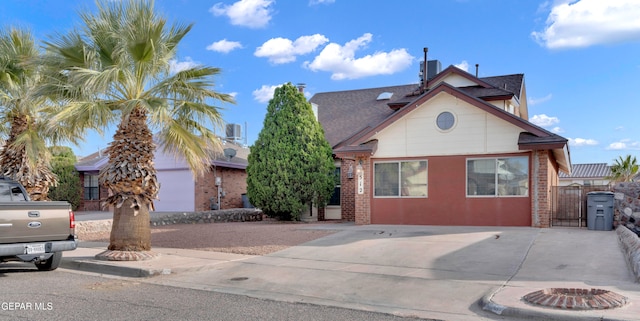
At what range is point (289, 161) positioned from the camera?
19.2m

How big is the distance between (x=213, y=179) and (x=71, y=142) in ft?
34.1

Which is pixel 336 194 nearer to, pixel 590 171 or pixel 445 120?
pixel 445 120

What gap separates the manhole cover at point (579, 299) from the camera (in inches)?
256

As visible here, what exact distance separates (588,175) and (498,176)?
47041 mm

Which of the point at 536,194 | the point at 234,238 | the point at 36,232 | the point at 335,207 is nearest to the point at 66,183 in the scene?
the point at 335,207

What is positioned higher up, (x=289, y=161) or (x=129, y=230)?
(x=289, y=161)

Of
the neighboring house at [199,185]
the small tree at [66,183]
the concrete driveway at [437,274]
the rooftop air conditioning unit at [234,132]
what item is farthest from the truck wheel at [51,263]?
the rooftop air conditioning unit at [234,132]

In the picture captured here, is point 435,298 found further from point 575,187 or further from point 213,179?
point 213,179

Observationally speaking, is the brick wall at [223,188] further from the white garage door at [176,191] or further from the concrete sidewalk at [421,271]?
the concrete sidewalk at [421,271]

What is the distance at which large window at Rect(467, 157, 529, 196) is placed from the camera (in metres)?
15.6

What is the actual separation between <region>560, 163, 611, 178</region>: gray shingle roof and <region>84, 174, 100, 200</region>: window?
46.2 m

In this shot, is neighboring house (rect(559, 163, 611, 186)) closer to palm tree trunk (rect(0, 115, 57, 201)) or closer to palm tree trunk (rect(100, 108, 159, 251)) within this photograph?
palm tree trunk (rect(0, 115, 57, 201))

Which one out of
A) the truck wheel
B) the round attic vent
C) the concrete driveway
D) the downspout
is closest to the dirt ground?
the concrete driveway

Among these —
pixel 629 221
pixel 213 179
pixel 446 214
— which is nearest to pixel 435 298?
pixel 446 214
